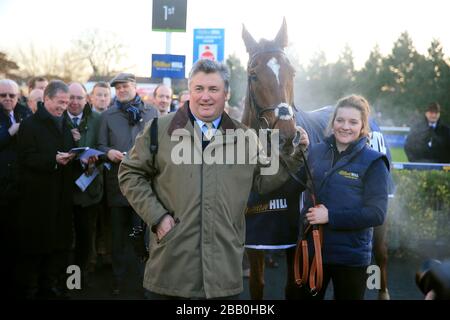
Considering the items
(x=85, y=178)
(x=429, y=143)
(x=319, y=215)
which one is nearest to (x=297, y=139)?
(x=319, y=215)

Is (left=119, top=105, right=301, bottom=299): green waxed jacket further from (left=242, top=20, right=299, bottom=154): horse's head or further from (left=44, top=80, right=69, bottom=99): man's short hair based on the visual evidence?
(left=44, top=80, right=69, bottom=99): man's short hair

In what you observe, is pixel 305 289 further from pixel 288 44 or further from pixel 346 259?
pixel 288 44

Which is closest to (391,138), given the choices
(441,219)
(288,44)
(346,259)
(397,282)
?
(441,219)

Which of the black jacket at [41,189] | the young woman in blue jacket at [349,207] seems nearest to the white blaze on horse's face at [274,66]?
the young woman in blue jacket at [349,207]

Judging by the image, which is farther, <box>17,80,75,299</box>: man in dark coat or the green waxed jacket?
<box>17,80,75,299</box>: man in dark coat

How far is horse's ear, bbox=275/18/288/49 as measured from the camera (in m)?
4.19

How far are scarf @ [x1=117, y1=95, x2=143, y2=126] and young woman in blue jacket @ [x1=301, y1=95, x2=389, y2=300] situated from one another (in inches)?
97.9

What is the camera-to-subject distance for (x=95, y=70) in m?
15.4

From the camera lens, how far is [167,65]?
650 centimetres

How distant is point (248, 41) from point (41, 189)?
238 centimetres

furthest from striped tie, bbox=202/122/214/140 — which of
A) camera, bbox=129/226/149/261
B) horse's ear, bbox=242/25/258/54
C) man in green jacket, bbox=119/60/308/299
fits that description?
horse's ear, bbox=242/25/258/54

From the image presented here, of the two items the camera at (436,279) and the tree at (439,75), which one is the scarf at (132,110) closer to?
the camera at (436,279)

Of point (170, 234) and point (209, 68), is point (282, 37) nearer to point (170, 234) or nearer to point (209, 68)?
point (209, 68)

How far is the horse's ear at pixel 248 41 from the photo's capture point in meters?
4.22
